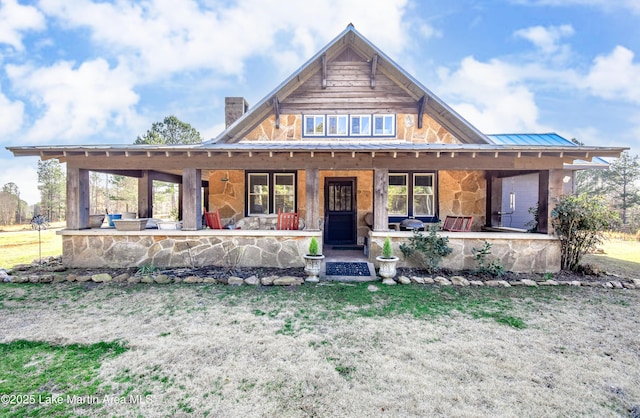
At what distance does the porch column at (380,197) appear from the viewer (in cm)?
698

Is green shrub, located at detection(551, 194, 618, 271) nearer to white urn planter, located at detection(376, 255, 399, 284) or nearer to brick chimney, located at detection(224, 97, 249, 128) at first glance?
white urn planter, located at detection(376, 255, 399, 284)

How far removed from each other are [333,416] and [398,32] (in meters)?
13.4

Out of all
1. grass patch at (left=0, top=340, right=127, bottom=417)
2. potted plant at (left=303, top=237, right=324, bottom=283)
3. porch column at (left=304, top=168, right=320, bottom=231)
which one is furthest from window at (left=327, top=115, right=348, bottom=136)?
grass patch at (left=0, top=340, right=127, bottom=417)

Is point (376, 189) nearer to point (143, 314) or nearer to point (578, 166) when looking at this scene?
A: point (143, 314)

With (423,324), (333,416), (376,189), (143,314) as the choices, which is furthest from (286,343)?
(376,189)

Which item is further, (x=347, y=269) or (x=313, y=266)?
(x=347, y=269)

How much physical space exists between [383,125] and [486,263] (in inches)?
191

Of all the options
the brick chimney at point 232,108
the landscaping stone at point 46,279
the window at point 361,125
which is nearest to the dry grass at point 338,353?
the landscaping stone at point 46,279

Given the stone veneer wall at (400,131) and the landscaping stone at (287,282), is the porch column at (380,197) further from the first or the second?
the stone veneer wall at (400,131)

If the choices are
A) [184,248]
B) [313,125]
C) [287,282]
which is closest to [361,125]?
[313,125]

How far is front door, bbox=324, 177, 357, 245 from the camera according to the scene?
31.7ft

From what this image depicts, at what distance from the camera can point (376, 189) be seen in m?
7.02

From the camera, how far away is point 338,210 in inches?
383

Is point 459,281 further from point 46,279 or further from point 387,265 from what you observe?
point 46,279
